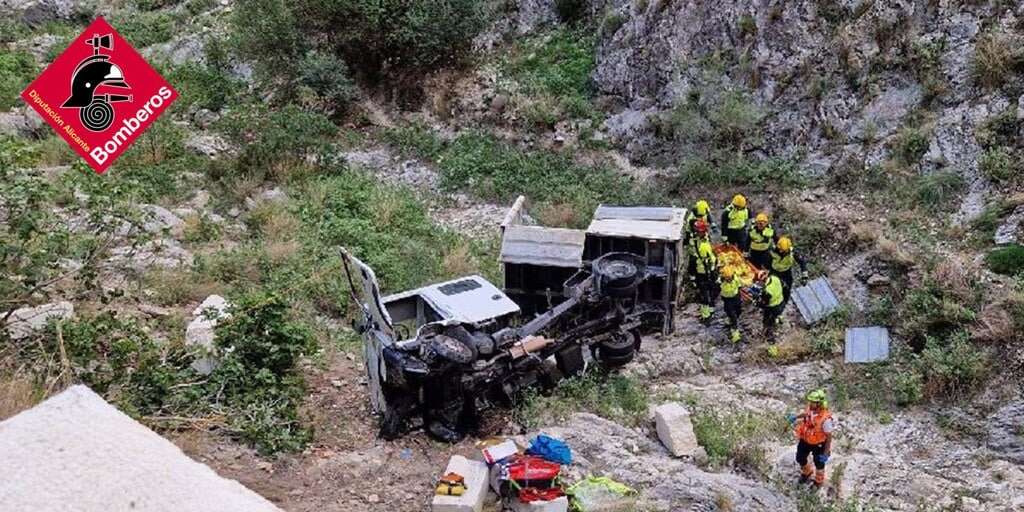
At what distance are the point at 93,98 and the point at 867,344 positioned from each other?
9195 millimetres

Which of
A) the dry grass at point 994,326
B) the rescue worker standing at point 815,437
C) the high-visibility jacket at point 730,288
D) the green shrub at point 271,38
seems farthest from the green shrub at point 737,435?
the green shrub at point 271,38

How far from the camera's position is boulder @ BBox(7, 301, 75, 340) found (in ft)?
19.9

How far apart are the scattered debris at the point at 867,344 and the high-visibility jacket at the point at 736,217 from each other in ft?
6.00

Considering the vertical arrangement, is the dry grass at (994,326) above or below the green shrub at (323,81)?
below

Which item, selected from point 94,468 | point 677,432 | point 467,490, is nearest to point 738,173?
point 677,432

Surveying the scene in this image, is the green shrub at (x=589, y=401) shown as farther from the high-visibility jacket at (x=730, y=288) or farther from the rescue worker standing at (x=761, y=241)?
the rescue worker standing at (x=761, y=241)

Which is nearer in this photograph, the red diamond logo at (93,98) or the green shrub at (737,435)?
the green shrub at (737,435)

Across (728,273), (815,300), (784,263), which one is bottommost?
(815,300)

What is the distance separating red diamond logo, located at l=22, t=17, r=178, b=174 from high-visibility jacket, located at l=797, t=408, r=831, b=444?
815cm

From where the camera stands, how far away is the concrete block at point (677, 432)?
6.33m

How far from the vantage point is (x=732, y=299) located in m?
8.34

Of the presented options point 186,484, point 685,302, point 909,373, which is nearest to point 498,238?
point 685,302

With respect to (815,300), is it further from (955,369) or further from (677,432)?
(677,432)

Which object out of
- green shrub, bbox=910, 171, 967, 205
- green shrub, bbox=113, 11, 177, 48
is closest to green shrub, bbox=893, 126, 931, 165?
green shrub, bbox=910, 171, 967, 205
